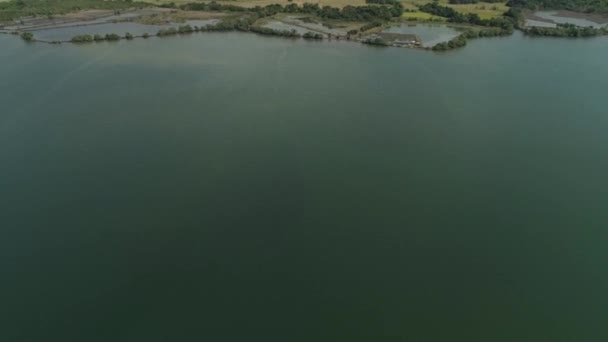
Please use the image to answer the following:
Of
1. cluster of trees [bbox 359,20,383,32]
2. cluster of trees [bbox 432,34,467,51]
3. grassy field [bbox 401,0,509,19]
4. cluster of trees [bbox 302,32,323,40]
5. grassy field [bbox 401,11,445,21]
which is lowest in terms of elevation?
cluster of trees [bbox 432,34,467,51]

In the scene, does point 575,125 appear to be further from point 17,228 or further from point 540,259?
point 17,228

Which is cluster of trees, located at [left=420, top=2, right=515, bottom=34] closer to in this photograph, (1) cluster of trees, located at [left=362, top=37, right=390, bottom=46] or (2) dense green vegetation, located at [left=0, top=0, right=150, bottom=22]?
(1) cluster of trees, located at [left=362, top=37, right=390, bottom=46]

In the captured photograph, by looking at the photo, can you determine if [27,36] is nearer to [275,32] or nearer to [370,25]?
[275,32]

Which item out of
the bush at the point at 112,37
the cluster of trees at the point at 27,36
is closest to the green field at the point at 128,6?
the cluster of trees at the point at 27,36

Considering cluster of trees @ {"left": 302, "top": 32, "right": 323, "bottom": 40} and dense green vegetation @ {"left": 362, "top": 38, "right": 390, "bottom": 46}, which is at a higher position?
cluster of trees @ {"left": 302, "top": 32, "right": 323, "bottom": 40}

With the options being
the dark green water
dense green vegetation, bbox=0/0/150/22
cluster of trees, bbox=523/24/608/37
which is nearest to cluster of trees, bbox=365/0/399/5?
cluster of trees, bbox=523/24/608/37

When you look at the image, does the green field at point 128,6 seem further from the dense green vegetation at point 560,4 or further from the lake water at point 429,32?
the lake water at point 429,32

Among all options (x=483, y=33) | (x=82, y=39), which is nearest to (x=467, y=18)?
(x=483, y=33)

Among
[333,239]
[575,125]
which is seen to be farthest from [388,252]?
[575,125]
